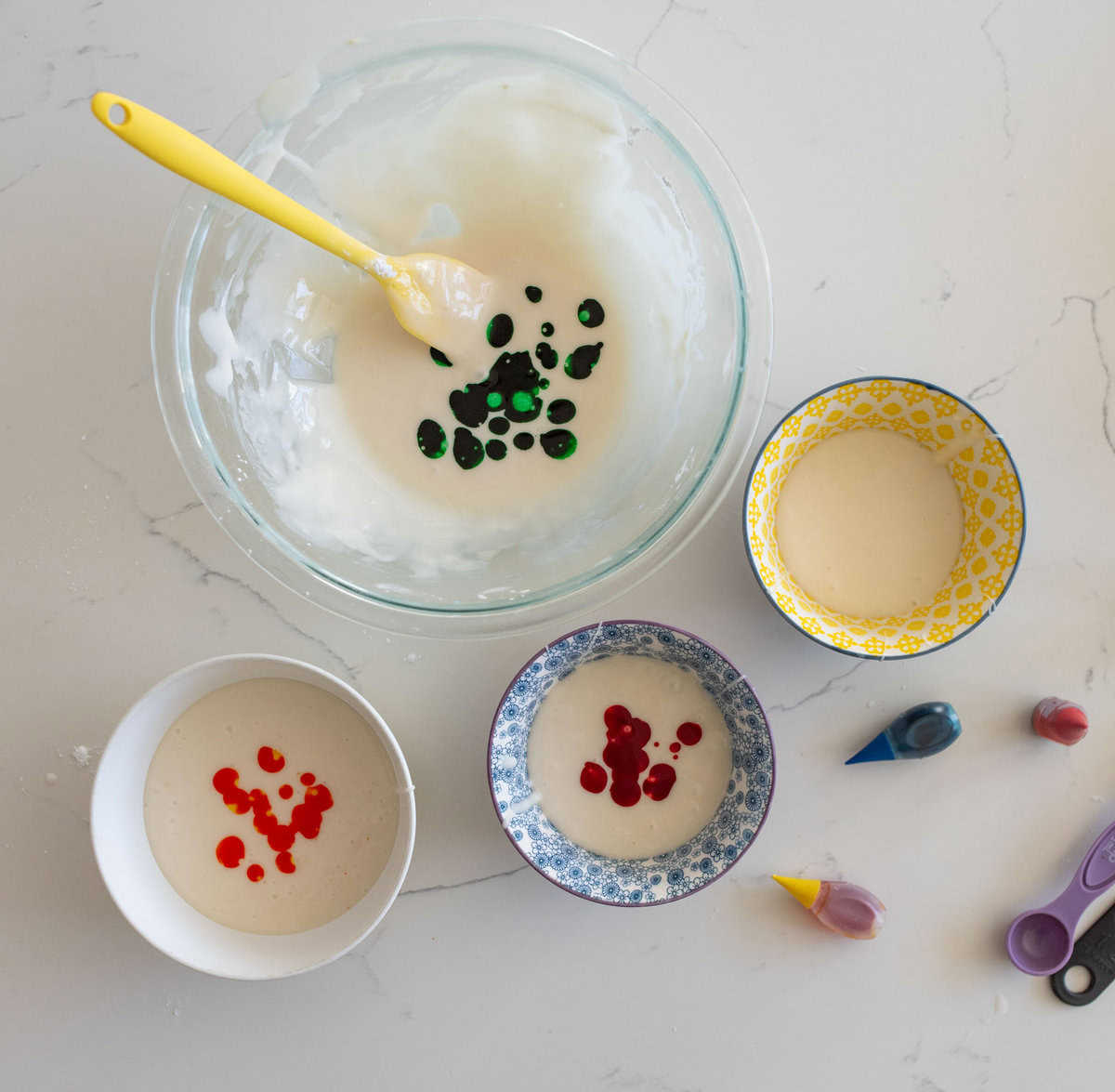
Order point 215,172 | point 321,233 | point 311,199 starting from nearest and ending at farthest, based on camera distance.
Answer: point 215,172
point 321,233
point 311,199

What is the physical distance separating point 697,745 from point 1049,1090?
61 centimetres

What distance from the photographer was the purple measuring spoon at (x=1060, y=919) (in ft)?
3.89

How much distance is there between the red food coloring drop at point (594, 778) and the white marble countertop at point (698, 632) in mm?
123

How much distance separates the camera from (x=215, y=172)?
0.93m

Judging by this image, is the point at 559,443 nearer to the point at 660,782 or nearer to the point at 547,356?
the point at 547,356

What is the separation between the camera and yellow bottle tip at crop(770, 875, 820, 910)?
118 cm

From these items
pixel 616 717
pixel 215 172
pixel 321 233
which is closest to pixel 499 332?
pixel 321 233

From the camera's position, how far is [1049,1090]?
1221 millimetres

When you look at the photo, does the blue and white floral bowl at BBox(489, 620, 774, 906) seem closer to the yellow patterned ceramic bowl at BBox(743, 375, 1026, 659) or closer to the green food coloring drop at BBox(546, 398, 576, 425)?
the yellow patterned ceramic bowl at BBox(743, 375, 1026, 659)

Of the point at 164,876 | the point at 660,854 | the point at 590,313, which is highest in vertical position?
the point at 590,313

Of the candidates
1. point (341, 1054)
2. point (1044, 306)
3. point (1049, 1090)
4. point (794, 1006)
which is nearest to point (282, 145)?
point (1044, 306)

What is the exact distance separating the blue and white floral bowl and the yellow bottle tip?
3.9 inches

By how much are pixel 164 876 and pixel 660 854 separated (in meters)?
0.59

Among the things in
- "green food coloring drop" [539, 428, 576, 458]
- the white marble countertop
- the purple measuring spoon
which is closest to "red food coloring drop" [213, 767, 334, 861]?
the white marble countertop
